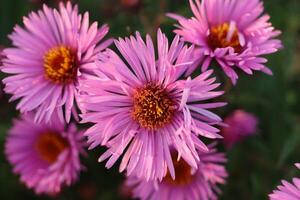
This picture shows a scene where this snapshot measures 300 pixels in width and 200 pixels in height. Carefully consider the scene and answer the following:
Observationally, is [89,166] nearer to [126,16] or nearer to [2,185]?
[2,185]

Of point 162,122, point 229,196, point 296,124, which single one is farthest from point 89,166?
point 296,124

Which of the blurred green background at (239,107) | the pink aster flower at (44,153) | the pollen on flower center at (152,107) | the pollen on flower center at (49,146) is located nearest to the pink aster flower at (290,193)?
the pollen on flower center at (152,107)

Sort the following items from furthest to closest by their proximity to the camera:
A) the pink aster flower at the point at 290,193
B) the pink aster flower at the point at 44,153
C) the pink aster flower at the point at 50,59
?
the pink aster flower at the point at 44,153
the pink aster flower at the point at 50,59
the pink aster flower at the point at 290,193

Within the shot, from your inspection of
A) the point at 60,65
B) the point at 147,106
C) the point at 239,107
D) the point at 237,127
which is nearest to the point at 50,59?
the point at 60,65

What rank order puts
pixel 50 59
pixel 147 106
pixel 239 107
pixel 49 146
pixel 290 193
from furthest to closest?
pixel 239 107 → pixel 49 146 → pixel 50 59 → pixel 147 106 → pixel 290 193

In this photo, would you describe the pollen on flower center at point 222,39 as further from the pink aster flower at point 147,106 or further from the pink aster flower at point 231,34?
the pink aster flower at point 147,106

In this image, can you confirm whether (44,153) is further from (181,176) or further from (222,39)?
(222,39)
